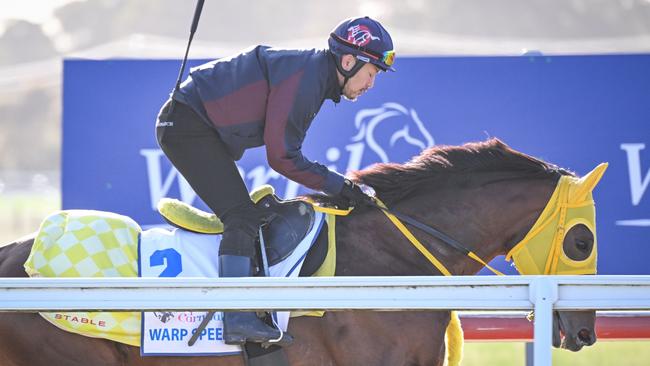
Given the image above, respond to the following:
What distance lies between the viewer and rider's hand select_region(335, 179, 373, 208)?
4590mm

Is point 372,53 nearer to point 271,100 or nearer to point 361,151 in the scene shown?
point 271,100

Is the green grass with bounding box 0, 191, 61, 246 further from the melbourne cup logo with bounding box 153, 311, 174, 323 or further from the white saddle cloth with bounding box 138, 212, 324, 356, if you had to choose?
the melbourne cup logo with bounding box 153, 311, 174, 323

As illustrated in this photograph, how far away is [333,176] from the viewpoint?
14.9 ft

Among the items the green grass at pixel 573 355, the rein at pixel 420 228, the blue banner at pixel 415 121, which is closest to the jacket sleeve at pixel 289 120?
the rein at pixel 420 228

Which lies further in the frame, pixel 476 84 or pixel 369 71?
pixel 476 84

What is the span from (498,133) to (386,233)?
269cm

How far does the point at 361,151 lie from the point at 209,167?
2.80 m

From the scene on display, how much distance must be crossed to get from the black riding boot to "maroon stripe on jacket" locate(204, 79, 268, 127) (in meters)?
0.61

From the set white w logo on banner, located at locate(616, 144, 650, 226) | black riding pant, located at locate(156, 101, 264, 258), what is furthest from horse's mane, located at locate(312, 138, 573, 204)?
white w logo on banner, located at locate(616, 144, 650, 226)

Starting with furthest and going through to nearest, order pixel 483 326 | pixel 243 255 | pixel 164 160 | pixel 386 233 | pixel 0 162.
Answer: pixel 0 162 < pixel 164 160 < pixel 483 326 < pixel 386 233 < pixel 243 255

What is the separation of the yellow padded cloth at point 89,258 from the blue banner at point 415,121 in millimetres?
2468

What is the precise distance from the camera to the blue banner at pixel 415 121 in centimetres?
711

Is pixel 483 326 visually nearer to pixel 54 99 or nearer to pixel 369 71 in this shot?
pixel 369 71

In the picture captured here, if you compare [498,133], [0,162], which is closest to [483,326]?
[498,133]
